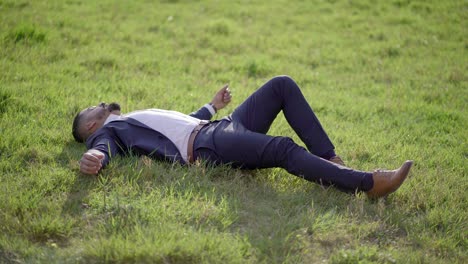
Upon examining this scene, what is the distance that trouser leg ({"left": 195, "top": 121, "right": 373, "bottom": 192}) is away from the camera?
4.13m

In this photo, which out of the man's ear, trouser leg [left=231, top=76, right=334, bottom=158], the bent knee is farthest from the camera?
the man's ear

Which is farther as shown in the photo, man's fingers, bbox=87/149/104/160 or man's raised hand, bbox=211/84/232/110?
man's raised hand, bbox=211/84/232/110

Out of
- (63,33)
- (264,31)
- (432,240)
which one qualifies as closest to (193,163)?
(432,240)

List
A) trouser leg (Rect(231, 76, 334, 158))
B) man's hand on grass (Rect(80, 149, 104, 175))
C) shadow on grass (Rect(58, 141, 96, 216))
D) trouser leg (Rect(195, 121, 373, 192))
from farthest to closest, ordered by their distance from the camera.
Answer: trouser leg (Rect(231, 76, 334, 158)), trouser leg (Rect(195, 121, 373, 192)), man's hand on grass (Rect(80, 149, 104, 175)), shadow on grass (Rect(58, 141, 96, 216))

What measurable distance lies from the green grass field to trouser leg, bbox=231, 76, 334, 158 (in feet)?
1.29

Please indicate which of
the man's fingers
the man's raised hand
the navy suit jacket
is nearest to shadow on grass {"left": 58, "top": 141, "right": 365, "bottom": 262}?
the navy suit jacket

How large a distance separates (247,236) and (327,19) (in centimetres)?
765

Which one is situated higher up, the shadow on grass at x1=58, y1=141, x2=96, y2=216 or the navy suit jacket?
the navy suit jacket

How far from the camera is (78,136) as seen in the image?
4977 mm

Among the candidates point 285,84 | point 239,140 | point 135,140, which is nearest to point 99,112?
point 135,140

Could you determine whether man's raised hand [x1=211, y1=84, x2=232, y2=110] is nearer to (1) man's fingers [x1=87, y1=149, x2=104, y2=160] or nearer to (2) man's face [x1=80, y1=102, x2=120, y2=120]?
(2) man's face [x1=80, y1=102, x2=120, y2=120]

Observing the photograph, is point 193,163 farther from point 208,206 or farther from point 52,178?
point 52,178

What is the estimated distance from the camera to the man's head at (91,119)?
4.86 meters

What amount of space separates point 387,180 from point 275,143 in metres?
0.93
